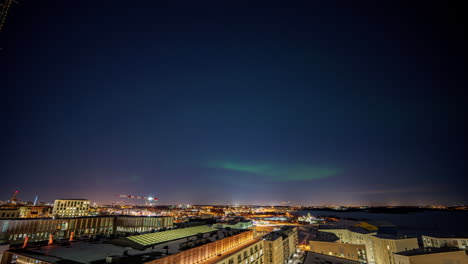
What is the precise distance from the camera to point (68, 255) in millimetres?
30000

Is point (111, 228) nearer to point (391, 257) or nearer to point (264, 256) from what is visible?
point (264, 256)

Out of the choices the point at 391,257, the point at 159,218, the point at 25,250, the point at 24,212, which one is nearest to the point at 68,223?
the point at 159,218

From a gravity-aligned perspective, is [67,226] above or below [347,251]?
above

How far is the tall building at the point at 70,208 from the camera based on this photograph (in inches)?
4673

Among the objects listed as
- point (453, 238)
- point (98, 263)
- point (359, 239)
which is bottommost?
point (359, 239)

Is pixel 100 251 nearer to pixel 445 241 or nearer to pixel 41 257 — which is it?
pixel 41 257

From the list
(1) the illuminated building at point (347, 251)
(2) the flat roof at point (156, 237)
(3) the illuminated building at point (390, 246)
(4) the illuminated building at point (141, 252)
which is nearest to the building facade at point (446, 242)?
(3) the illuminated building at point (390, 246)

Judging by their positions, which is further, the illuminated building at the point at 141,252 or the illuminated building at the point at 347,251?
the illuminated building at the point at 347,251

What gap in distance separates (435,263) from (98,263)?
63.0m

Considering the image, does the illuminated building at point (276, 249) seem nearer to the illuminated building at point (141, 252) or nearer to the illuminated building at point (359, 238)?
the illuminated building at point (141, 252)

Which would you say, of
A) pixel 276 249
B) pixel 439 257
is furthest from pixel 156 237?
pixel 439 257

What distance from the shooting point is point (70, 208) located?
123 metres

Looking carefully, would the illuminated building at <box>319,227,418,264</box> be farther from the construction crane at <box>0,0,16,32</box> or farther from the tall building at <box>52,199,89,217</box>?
the tall building at <box>52,199,89,217</box>

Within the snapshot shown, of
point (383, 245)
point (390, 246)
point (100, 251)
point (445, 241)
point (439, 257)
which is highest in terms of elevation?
point (100, 251)
